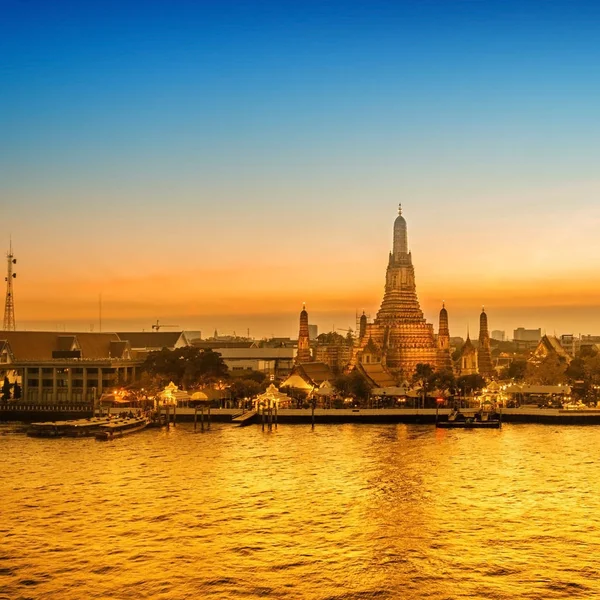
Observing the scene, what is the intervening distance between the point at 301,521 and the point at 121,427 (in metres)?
35.3

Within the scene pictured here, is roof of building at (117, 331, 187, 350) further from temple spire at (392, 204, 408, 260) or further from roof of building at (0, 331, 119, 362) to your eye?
temple spire at (392, 204, 408, 260)

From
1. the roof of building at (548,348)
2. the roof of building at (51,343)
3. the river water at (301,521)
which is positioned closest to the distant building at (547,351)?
the roof of building at (548,348)

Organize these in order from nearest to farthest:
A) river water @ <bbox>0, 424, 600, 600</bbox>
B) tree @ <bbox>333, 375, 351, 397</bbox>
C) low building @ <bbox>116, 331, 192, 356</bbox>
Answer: river water @ <bbox>0, 424, 600, 600</bbox>
tree @ <bbox>333, 375, 351, 397</bbox>
low building @ <bbox>116, 331, 192, 356</bbox>

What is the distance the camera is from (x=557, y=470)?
5094cm

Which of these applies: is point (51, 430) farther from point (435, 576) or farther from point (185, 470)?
point (435, 576)

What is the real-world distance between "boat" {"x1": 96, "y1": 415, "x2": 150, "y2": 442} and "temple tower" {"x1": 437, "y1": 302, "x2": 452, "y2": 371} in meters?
55.9

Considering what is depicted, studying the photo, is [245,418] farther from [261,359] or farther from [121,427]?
[261,359]

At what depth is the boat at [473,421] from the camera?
7394cm

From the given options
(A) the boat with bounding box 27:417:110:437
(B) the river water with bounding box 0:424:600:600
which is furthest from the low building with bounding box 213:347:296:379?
(B) the river water with bounding box 0:424:600:600

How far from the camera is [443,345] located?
12188 centimetres

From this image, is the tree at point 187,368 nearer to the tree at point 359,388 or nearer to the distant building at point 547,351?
the tree at point 359,388

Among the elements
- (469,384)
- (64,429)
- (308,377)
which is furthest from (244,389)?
(64,429)

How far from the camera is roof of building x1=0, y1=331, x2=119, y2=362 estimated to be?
107m

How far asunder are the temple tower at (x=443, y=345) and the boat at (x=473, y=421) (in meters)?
40.4
